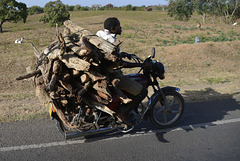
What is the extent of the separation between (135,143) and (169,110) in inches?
49.0

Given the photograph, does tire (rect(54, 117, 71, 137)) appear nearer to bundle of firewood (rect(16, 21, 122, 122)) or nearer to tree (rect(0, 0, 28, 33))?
bundle of firewood (rect(16, 21, 122, 122))

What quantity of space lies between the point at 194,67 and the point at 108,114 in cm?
942

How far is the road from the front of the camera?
4320 millimetres

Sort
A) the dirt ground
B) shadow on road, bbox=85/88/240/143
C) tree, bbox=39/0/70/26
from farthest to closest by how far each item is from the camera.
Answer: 1. tree, bbox=39/0/70/26
2. the dirt ground
3. shadow on road, bbox=85/88/240/143

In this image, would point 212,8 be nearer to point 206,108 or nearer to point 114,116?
point 206,108

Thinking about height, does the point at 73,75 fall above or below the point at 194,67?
above

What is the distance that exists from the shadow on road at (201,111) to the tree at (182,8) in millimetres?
43002

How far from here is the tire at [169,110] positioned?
5.34 m

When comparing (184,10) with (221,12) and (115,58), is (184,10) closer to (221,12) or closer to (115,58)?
(221,12)

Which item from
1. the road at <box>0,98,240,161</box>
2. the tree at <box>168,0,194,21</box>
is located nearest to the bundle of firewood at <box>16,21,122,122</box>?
the road at <box>0,98,240,161</box>

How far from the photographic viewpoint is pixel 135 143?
4.78 m

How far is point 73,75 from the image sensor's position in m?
3.91

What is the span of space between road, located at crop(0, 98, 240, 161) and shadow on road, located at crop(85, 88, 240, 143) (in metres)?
0.02

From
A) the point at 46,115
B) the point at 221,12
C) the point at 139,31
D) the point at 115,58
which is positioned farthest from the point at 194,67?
the point at 221,12
